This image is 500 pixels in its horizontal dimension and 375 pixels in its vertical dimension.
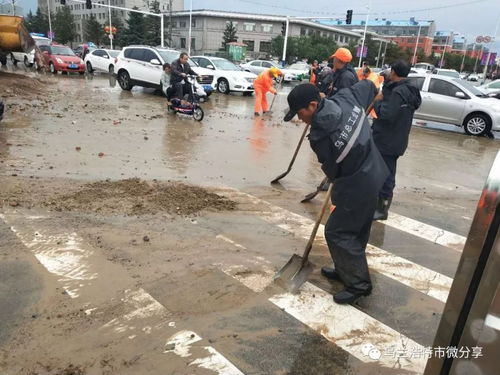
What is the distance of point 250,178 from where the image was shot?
6.59 m

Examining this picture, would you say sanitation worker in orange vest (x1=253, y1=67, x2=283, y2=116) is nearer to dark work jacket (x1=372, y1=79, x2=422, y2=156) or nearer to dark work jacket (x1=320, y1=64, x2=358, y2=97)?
dark work jacket (x1=320, y1=64, x2=358, y2=97)

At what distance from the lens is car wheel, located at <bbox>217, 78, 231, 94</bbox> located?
18.9m

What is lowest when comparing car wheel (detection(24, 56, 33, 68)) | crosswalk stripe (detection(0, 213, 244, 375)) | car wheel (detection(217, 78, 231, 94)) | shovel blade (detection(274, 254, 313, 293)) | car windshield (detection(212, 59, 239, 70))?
car wheel (detection(24, 56, 33, 68))

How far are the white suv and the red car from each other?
250 inches

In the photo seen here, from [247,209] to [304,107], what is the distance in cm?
247

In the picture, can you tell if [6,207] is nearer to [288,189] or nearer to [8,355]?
[8,355]

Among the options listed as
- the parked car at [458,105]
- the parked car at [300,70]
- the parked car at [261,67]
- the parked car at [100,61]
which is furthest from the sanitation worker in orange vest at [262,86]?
the parked car at [300,70]

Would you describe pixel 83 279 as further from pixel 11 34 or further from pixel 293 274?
pixel 11 34

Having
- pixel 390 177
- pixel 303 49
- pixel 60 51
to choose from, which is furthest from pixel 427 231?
pixel 303 49

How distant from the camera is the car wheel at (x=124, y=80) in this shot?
57.2ft

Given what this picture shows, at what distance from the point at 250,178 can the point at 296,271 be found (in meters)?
3.11

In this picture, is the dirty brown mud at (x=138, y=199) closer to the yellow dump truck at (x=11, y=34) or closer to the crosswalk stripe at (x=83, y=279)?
the crosswalk stripe at (x=83, y=279)

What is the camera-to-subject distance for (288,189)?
6223mm

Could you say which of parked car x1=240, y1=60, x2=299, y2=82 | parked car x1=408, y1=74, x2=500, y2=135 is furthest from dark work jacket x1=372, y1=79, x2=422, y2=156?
parked car x1=240, y1=60, x2=299, y2=82
